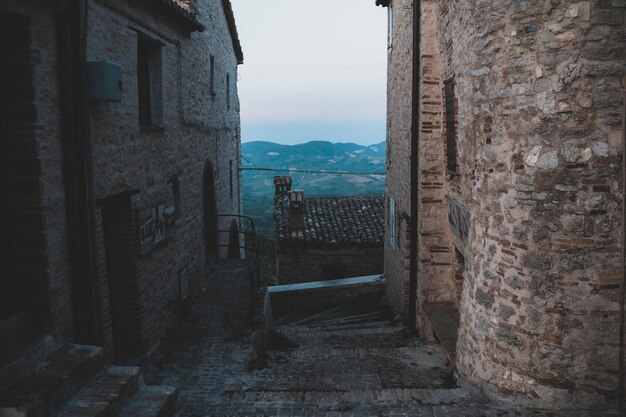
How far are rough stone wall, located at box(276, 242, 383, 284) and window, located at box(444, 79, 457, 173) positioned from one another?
29.6 feet

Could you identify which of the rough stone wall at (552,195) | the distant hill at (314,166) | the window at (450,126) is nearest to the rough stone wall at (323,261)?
the window at (450,126)

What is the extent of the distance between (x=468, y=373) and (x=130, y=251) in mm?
4657

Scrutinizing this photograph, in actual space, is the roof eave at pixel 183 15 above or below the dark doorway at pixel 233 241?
above

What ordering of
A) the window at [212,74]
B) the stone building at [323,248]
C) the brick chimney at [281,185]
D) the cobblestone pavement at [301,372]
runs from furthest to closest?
the brick chimney at [281,185] → the stone building at [323,248] → the window at [212,74] → the cobblestone pavement at [301,372]

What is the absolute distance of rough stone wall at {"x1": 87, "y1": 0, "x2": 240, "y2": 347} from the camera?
20.0 feet

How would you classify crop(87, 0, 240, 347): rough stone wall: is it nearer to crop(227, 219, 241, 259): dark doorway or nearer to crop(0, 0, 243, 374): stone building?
crop(0, 0, 243, 374): stone building

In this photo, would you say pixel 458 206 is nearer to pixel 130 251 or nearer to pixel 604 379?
pixel 604 379

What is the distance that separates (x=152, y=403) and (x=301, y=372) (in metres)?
2.71

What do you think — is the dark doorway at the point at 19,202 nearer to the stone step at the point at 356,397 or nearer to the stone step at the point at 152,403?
the stone step at the point at 152,403

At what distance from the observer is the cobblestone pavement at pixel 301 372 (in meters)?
5.13

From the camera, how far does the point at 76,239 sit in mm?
5141

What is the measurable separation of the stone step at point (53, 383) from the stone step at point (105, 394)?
0.08 meters

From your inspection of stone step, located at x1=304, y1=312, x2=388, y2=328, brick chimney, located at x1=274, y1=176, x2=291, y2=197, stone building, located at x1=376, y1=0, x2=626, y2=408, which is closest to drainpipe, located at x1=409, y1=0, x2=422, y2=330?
stone building, located at x1=376, y1=0, x2=626, y2=408

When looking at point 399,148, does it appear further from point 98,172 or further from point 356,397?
point 98,172
